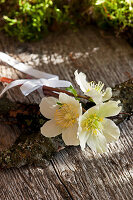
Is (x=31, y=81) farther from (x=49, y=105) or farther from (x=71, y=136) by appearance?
(x=71, y=136)

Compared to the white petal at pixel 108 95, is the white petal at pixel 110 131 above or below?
below

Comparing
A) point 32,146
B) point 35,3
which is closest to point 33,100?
point 32,146

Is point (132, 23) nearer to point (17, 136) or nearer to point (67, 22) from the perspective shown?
point (67, 22)

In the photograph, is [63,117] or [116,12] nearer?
[63,117]

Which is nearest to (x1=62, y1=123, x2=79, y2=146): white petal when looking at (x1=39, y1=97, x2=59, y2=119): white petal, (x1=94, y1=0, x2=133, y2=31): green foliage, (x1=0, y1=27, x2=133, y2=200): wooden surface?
(x1=39, y1=97, x2=59, y2=119): white petal

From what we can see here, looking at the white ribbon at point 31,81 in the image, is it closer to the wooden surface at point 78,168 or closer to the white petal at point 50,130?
the wooden surface at point 78,168

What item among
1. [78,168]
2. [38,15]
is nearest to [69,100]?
[78,168]

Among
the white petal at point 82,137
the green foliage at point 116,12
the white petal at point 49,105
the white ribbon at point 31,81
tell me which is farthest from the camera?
the green foliage at point 116,12

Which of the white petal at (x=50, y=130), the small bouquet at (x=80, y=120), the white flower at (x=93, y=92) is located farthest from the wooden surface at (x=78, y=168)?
Result: the white flower at (x=93, y=92)
